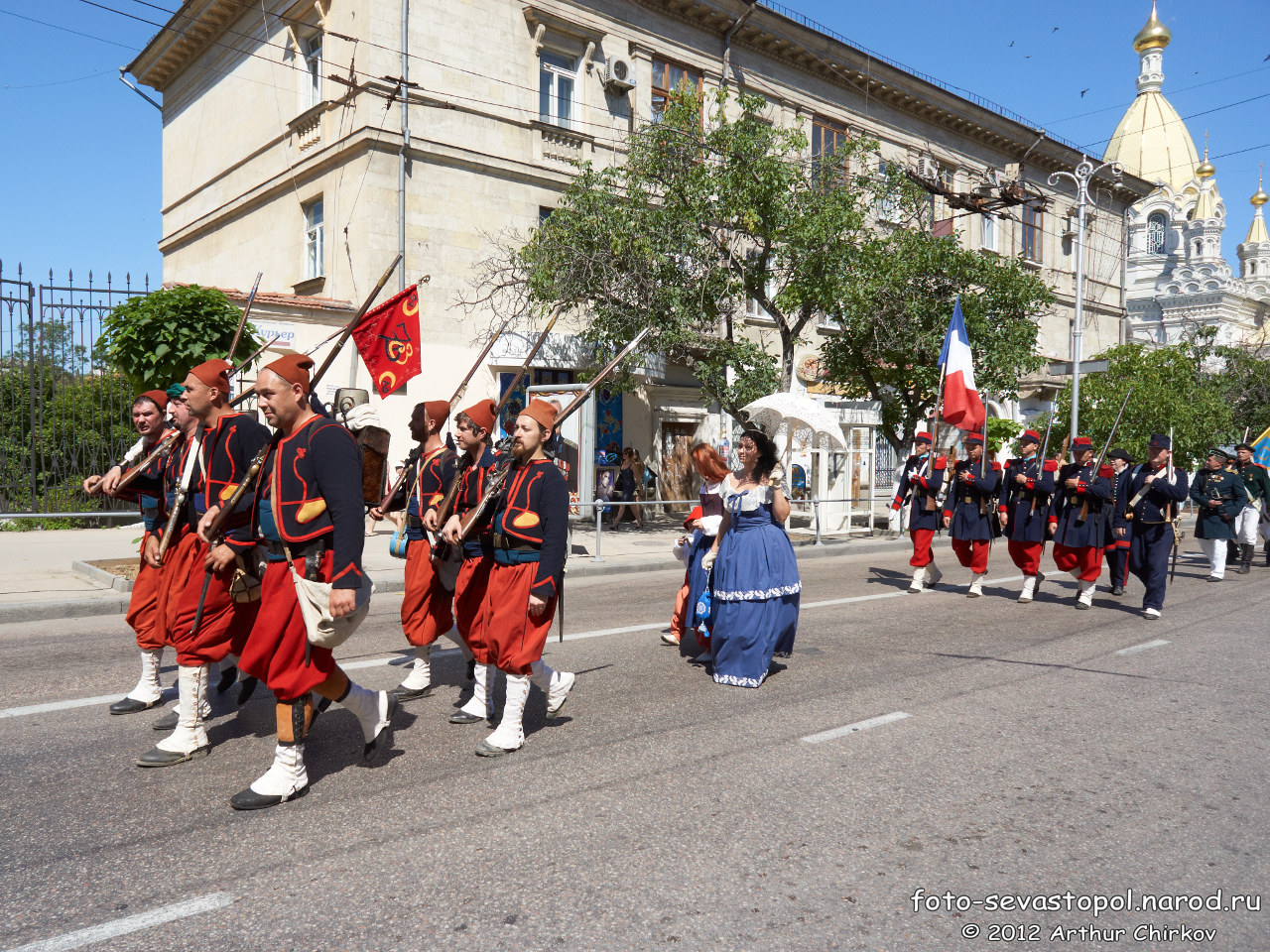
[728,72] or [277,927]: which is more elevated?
[728,72]

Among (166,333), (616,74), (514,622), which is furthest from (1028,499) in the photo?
(616,74)

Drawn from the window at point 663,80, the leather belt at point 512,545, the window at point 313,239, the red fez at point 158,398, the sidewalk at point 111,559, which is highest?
the window at point 663,80

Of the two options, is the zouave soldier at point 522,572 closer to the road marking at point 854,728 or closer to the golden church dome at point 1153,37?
the road marking at point 854,728

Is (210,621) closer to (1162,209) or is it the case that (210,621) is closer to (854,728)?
(854,728)

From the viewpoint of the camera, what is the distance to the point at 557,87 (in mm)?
20516

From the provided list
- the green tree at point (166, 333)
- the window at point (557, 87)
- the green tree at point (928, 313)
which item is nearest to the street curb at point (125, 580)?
Answer: the green tree at point (166, 333)

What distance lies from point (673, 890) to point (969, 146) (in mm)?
32067

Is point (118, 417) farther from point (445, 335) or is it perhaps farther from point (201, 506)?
point (201, 506)

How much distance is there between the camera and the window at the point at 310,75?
19.5 meters

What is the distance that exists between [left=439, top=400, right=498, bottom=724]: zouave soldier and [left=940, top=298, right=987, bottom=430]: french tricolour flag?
8060 millimetres

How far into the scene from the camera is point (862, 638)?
27.1 ft

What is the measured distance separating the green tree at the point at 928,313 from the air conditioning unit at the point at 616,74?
681 cm

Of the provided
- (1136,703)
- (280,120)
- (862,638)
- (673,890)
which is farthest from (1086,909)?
(280,120)

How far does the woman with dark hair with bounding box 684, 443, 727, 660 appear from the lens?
23.0 feet
